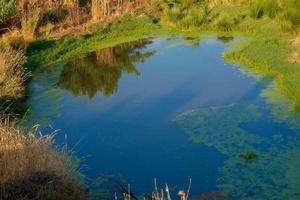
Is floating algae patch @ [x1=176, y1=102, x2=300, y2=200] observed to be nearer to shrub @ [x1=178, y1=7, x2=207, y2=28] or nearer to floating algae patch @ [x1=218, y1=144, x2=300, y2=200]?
floating algae patch @ [x1=218, y1=144, x2=300, y2=200]

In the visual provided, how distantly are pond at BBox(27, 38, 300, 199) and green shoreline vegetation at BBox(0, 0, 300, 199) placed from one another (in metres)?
0.40

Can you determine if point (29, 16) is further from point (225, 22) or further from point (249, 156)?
point (249, 156)

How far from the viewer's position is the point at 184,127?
7.68 m

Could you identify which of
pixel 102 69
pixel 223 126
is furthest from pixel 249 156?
pixel 102 69

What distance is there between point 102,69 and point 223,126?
12.8ft

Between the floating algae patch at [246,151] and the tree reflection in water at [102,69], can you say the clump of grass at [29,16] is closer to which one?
the tree reflection in water at [102,69]

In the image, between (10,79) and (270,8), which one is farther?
(270,8)

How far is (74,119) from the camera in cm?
837

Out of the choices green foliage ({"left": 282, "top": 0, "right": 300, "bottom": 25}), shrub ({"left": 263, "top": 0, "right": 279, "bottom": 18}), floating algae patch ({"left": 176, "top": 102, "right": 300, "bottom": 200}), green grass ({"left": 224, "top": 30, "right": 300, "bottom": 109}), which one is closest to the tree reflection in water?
green grass ({"left": 224, "top": 30, "right": 300, "bottom": 109})

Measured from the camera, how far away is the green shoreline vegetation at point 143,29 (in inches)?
371

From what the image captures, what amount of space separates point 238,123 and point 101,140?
1.99 meters

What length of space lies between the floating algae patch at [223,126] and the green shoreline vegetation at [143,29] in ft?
2.61

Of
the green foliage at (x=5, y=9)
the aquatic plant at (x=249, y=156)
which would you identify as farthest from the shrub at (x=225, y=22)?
the aquatic plant at (x=249, y=156)

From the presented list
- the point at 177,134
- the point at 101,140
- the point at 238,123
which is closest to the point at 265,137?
the point at 238,123
